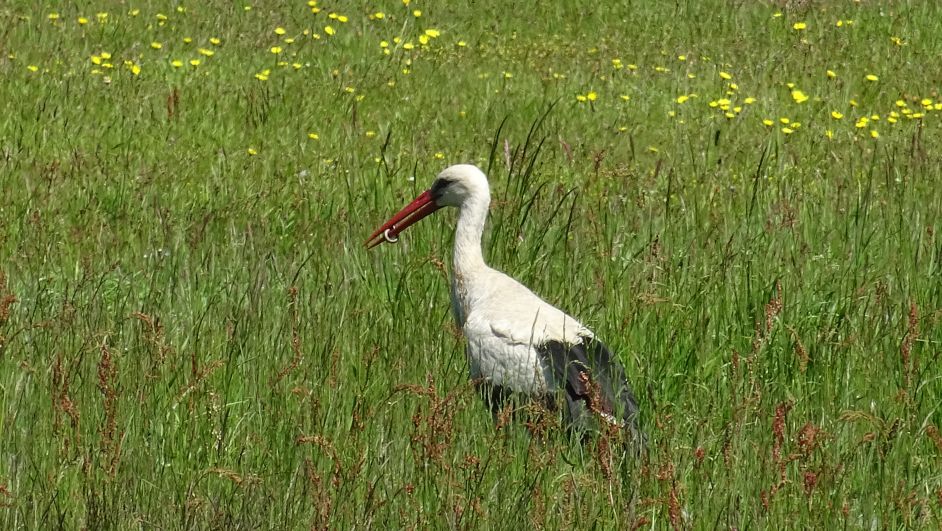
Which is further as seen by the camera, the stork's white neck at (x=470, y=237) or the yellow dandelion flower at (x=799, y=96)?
the yellow dandelion flower at (x=799, y=96)

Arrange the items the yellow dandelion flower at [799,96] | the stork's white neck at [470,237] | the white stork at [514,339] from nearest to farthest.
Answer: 1. the white stork at [514,339]
2. the stork's white neck at [470,237]
3. the yellow dandelion flower at [799,96]

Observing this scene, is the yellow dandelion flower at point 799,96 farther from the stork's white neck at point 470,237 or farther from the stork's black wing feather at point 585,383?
the stork's black wing feather at point 585,383

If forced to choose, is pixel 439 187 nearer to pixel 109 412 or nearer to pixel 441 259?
pixel 441 259

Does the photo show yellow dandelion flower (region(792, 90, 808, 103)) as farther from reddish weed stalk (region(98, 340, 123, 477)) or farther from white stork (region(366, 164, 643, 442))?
reddish weed stalk (region(98, 340, 123, 477))

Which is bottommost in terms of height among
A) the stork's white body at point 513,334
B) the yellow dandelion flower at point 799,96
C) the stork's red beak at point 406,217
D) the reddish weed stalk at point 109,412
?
the yellow dandelion flower at point 799,96

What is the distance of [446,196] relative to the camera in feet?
Result: 18.7

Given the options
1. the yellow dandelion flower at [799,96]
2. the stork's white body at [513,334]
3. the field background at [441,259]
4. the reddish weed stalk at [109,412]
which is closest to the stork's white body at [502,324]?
the stork's white body at [513,334]

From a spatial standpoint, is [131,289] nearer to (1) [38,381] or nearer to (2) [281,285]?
(2) [281,285]

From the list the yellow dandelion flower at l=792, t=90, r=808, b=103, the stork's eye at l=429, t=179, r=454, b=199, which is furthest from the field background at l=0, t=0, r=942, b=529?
the stork's eye at l=429, t=179, r=454, b=199

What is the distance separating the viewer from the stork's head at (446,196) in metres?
5.61

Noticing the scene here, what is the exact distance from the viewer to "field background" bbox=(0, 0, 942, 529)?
12.1 ft

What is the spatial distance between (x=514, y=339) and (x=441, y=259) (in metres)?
1.14

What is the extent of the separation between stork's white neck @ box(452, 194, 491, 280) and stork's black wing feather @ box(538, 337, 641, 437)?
2.79 ft

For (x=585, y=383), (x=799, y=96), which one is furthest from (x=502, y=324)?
(x=799, y=96)
